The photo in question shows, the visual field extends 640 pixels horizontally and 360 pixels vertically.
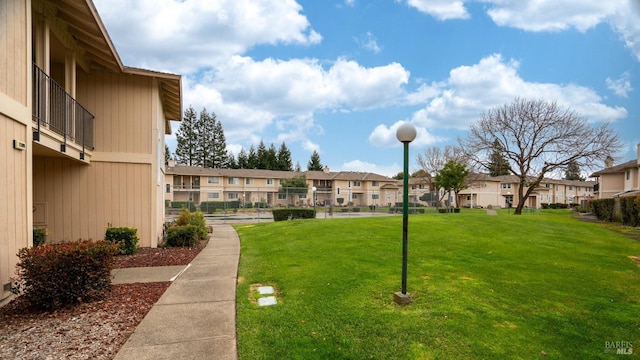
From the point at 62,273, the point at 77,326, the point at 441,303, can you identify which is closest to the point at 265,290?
the point at 77,326

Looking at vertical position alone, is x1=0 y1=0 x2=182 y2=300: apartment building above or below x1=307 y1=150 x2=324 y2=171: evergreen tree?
below

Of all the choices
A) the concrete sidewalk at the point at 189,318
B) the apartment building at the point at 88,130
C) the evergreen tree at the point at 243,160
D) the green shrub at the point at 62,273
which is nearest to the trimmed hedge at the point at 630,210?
the concrete sidewalk at the point at 189,318

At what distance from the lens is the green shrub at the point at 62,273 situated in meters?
4.72

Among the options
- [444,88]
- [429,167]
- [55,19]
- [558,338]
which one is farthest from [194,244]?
[429,167]

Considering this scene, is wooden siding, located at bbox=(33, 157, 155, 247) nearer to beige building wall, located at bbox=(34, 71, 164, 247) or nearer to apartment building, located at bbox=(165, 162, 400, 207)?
beige building wall, located at bbox=(34, 71, 164, 247)

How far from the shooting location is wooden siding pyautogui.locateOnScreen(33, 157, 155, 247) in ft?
30.9

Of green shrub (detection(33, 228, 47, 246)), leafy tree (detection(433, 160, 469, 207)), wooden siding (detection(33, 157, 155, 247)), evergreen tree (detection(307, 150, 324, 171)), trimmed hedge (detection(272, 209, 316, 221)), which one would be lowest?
trimmed hedge (detection(272, 209, 316, 221))

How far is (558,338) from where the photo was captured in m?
3.83

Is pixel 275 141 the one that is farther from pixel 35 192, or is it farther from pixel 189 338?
pixel 189 338

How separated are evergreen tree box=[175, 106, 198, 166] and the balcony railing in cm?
5205

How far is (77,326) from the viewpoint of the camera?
4254mm

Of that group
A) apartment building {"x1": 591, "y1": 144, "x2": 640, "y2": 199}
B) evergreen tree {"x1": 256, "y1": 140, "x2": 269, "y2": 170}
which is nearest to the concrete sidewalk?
apartment building {"x1": 591, "y1": 144, "x2": 640, "y2": 199}

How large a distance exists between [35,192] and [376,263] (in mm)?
9322

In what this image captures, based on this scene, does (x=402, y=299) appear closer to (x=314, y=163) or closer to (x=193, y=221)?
(x=193, y=221)
